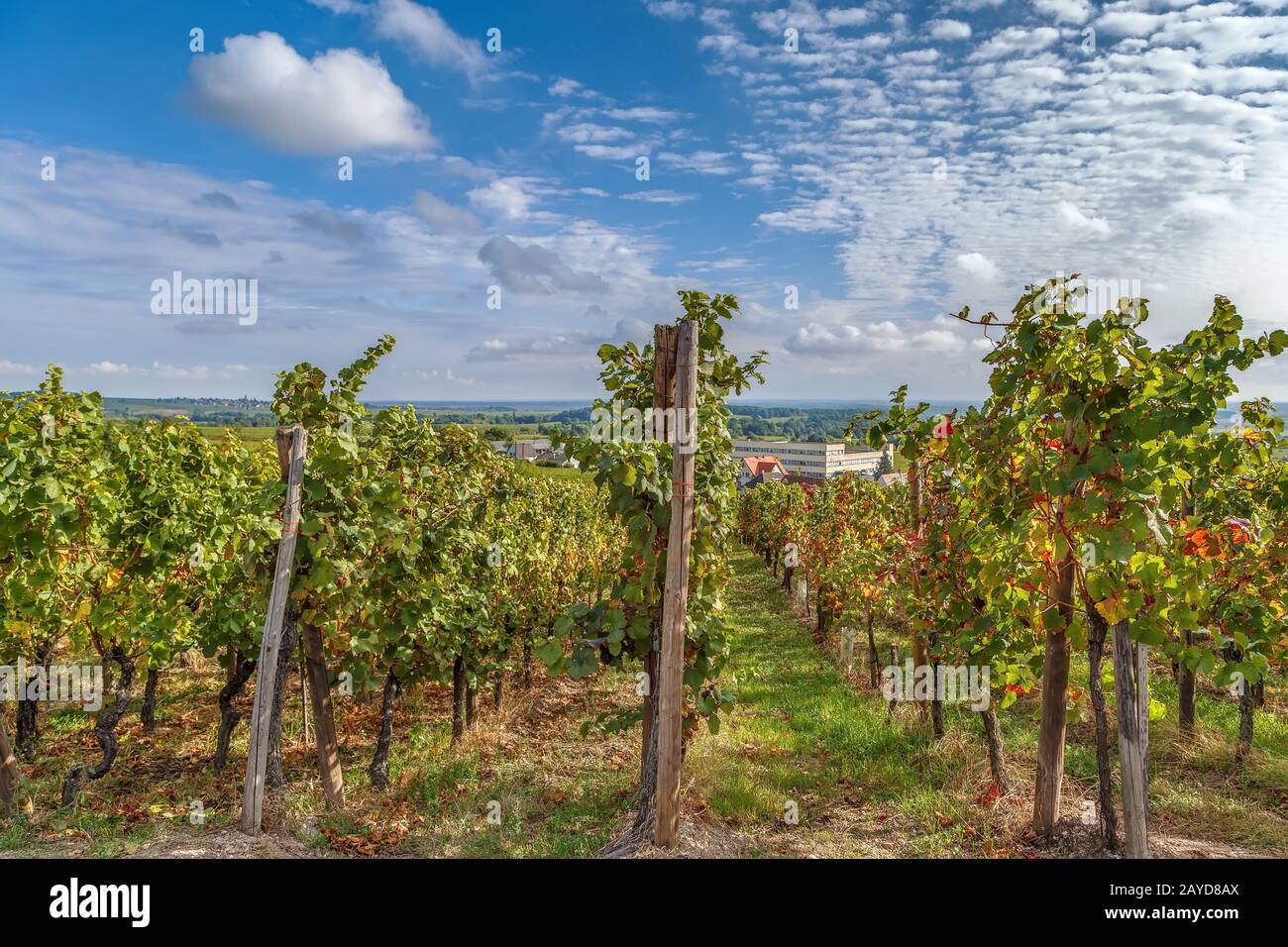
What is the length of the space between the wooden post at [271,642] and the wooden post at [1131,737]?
5.62 m

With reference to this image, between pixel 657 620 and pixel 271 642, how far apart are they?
2833 mm

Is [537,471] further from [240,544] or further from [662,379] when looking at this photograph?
[662,379]

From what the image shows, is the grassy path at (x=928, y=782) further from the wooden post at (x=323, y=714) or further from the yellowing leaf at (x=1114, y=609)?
the wooden post at (x=323, y=714)

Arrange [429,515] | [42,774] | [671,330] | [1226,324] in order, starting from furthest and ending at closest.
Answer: [42,774], [429,515], [671,330], [1226,324]

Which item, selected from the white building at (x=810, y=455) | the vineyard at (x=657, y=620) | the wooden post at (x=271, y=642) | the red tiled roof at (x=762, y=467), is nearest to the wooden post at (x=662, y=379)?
the vineyard at (x=657, y=620)

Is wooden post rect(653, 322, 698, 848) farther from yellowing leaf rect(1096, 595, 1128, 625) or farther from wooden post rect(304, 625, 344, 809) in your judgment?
wooden post rect(304, 625, 344, 809)

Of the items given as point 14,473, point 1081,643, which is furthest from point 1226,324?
point 14,473

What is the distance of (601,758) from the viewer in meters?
7.50

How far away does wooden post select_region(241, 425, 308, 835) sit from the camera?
15.7 feet

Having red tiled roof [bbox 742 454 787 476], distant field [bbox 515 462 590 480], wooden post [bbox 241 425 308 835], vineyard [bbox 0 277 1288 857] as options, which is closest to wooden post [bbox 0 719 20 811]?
vineyard [bbox 0 277 1288 857]

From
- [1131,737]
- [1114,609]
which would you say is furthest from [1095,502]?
[1131,737]

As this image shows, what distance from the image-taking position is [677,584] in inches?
173
